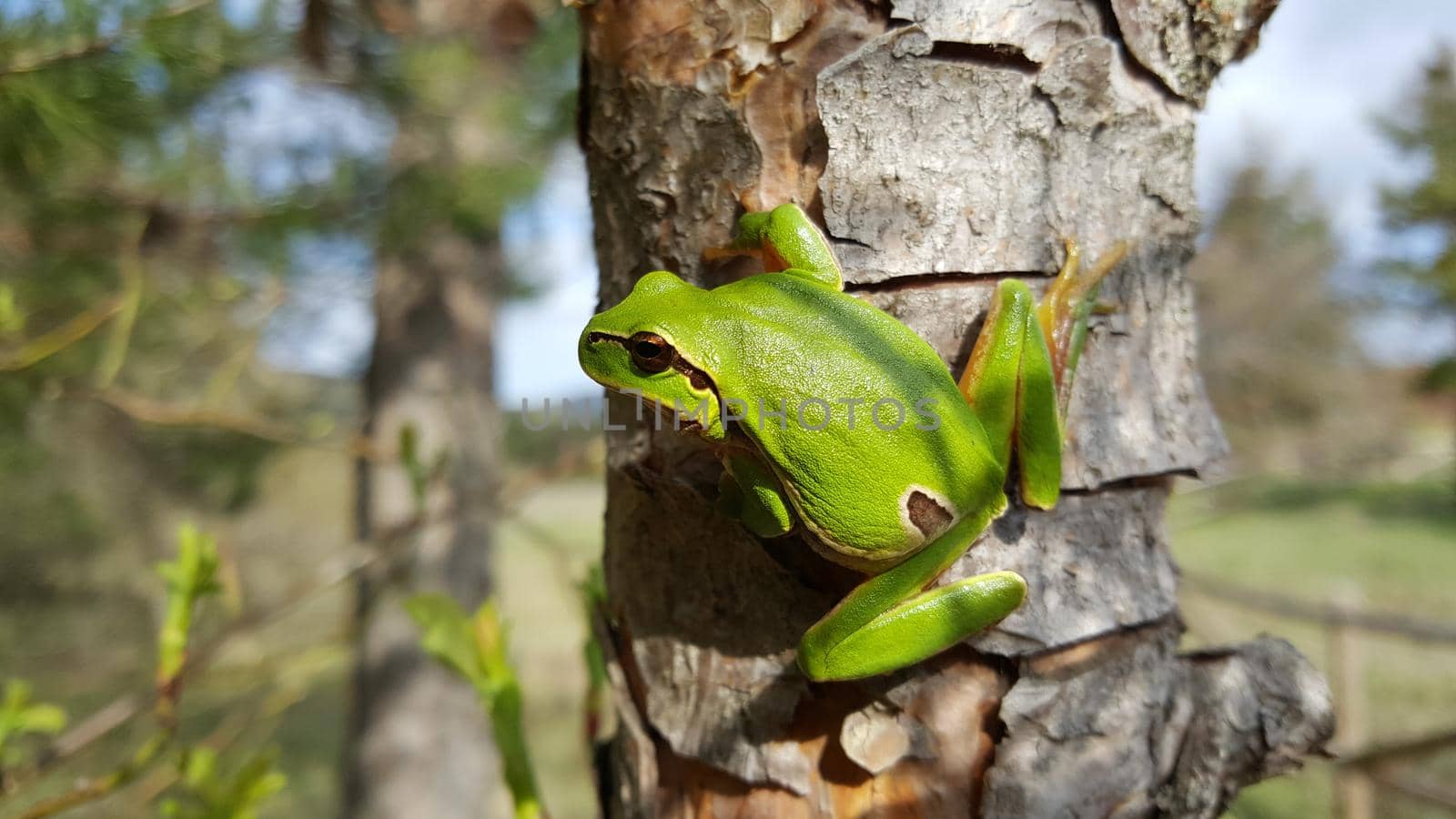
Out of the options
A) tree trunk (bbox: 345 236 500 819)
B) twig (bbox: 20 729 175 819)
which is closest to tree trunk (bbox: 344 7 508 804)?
tree trunk (bbox: 345 236 500 819)

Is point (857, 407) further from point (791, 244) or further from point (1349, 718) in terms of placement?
point (1349, 718)

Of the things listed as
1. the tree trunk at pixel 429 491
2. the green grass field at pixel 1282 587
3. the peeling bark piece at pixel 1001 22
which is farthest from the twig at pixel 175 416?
the peeling bark piece at pixel 1001 22

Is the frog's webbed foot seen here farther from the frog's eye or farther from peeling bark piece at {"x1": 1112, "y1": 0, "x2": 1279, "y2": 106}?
the frog's eye

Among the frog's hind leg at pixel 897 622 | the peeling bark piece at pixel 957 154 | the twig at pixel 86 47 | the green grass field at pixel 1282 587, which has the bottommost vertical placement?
the green grass field at pixel 1282 587

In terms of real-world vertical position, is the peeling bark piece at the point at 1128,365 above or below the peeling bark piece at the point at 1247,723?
above

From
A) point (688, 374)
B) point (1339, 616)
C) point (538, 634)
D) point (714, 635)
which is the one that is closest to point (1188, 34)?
point (688, 374)

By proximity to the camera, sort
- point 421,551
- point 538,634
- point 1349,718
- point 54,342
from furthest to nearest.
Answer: point 538,634, point 1349,718, point 421,551, point 54,342

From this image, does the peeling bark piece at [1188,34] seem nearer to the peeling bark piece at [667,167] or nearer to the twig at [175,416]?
the peeling bark piece at [667,167]
